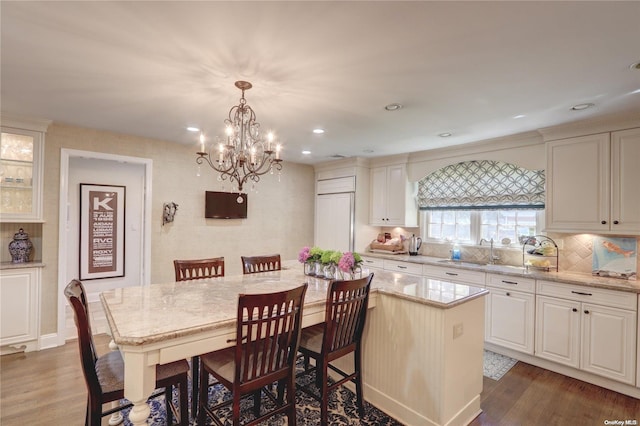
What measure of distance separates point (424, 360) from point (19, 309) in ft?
13.3

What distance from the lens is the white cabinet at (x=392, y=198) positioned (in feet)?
15.7

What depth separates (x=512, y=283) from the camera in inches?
131

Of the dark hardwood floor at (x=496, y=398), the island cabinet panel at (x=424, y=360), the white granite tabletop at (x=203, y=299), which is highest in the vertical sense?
the white granite tabletop at (x=203, y=299)

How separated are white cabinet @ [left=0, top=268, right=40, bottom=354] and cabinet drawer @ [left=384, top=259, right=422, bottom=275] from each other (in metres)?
4.22

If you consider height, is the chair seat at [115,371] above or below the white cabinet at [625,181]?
below

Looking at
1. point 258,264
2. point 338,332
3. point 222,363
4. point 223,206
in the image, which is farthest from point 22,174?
point 338,332

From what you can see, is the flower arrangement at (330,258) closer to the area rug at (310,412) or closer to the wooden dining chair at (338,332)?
Result: the wooden dining chair at (338,332)

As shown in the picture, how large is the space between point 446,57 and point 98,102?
286cm

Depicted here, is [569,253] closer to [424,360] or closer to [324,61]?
[424,360]

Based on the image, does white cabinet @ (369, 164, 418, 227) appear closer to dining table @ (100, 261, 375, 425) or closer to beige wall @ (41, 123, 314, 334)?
beige wall @ (41, 123, 314, 334)

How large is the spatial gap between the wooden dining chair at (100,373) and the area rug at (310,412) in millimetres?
502

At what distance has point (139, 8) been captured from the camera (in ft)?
4.97

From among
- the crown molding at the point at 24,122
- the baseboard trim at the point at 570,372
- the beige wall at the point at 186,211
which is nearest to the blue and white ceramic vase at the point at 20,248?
the beige wall at the point at 186,211

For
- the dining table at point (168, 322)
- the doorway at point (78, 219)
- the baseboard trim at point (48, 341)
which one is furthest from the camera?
the doorway at point (78, 219)
